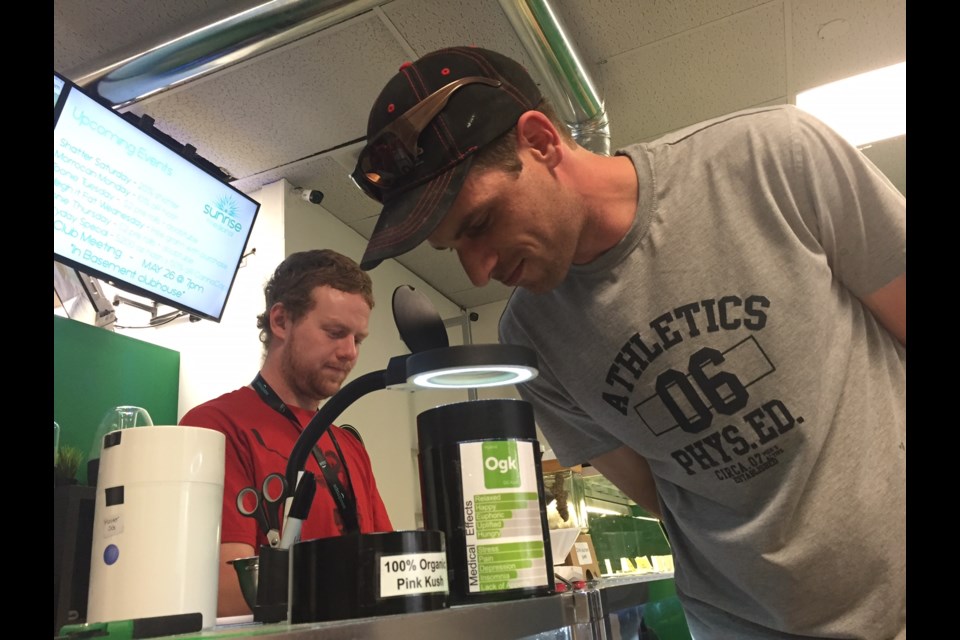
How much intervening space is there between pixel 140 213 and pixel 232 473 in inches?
47.8

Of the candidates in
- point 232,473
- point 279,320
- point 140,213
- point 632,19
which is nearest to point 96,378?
point 140,213

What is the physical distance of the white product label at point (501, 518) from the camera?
627mm

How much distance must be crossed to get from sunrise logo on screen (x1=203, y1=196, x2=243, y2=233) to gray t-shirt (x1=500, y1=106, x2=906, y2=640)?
182cm

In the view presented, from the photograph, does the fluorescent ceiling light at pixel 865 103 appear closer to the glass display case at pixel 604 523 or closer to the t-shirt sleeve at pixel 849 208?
the glass display case at pixel 604 523

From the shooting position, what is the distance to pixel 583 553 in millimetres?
1842

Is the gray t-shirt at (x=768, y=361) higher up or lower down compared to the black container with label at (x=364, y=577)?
higher up

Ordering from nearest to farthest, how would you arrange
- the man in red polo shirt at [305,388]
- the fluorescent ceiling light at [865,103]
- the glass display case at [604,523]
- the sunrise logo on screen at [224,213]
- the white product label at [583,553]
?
the man in red polo shirt at [305,388] → the white product label at [583,553] → the glass display case at [604,523] → the sunrise logo on screen at [224,213] → the fluorescent ceiling light at [865,103]

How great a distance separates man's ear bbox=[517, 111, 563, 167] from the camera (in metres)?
0.93

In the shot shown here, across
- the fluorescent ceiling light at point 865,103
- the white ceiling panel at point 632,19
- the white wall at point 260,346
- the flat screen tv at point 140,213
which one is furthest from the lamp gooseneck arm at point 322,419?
the fluorescent ceiling light at point 865,103

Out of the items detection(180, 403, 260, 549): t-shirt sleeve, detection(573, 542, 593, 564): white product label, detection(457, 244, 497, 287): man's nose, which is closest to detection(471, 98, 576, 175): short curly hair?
detection(457, 244, 497, 287): man's nose

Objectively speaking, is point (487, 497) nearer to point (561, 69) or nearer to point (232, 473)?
point (232, 473)

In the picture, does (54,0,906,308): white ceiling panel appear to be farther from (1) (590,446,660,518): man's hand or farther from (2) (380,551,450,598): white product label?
(2) (380,551,450,598): white product label

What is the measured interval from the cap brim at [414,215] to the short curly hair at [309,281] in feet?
2.88
